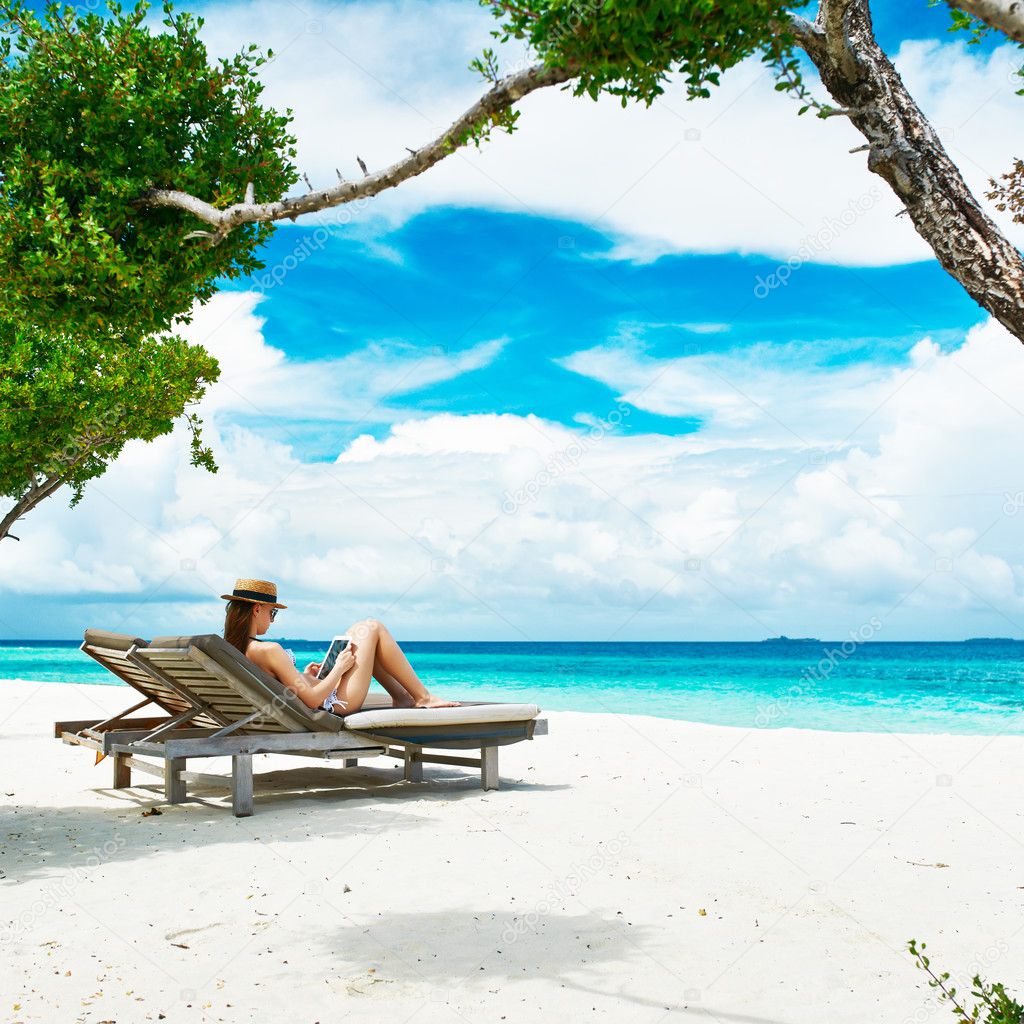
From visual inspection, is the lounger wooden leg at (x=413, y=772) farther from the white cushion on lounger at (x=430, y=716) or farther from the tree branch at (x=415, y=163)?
the tree branch at (x=415, y=163)

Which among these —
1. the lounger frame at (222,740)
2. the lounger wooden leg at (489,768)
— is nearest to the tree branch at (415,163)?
the lounger frame at (222,740)

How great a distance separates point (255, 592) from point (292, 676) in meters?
0.69

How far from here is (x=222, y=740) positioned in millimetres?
7027

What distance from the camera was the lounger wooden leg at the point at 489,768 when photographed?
8.00 meters

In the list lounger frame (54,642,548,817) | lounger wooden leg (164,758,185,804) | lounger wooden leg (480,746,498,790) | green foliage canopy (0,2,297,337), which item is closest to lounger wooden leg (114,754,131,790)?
lounger frame (54,642,548,817)

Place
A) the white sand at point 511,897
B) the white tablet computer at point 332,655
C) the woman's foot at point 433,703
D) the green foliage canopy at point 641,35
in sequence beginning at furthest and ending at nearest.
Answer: the white tablet computer at point 332,655 → the woman's foot at point 433,703 → the white sand at point 511,897 → the green foliage canopy at point 641,35

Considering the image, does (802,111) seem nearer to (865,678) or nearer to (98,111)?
(98,111)

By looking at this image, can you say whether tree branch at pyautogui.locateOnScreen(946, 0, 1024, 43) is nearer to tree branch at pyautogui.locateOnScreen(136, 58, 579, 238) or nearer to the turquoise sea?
tree branch at pyautogui.locateOnScreen(136, 58, 579, 238)

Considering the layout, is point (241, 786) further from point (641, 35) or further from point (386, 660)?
point (641, 35)

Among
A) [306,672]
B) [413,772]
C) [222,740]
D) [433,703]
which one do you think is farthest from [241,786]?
[413,772]

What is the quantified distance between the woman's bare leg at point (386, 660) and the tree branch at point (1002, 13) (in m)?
5.88

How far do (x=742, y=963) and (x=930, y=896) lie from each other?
1.54 meters

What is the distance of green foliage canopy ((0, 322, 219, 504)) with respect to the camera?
1323 centimetres

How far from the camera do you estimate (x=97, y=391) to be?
13.9 meters
